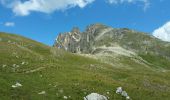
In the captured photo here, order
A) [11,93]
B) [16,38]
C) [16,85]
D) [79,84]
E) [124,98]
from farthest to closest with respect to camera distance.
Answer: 1. [16,38]
2. [79,84]
3. [124,98]
4. [16,85]
5. [11,93]

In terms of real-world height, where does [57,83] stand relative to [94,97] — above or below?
above

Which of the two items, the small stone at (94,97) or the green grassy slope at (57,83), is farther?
the small stone at (94,97)

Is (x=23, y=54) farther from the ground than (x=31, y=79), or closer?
farther from the ground

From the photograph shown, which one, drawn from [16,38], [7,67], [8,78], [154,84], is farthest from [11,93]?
[16,38]

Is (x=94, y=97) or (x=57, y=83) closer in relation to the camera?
(x=94, y=97)

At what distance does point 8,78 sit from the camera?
52.5 meters

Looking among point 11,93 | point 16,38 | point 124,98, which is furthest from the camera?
point 16,38

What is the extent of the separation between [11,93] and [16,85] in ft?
13.3

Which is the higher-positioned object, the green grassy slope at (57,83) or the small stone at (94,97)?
the green grassy slope at (57,83)

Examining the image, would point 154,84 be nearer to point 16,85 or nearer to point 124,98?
point 124,98

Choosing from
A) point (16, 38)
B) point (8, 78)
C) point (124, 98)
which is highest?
point (16, 38)

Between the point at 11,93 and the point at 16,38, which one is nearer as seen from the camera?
the point at 11,93

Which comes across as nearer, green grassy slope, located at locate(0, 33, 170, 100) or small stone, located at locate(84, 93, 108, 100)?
green grassy slope, located at locate(0, 33, 170, 100)

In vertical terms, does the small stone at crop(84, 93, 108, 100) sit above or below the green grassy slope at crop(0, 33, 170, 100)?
below
